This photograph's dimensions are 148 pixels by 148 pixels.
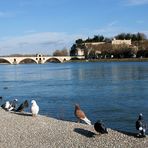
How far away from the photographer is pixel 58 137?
1736 cm

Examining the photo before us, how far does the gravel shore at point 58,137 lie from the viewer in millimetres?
16266

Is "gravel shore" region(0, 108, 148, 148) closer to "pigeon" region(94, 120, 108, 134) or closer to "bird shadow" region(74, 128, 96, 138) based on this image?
"bird shadow" region(74, 128, 96, 138)

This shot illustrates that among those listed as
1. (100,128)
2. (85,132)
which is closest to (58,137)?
(85,132)

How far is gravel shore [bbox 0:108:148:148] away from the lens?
16.3m

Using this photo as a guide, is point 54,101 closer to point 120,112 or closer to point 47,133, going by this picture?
point 120,112

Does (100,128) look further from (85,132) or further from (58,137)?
(58,137)

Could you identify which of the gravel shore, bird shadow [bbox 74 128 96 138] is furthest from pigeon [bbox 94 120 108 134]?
bird shadow [bbox 74 128 96 138]

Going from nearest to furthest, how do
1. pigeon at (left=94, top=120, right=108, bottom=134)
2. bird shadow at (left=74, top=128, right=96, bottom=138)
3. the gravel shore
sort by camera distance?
1. the gravel shore
2. pigeon at (left=94, top=120, right=108, bottom=134)
3. bird shadow at (left=74, top=128, right=96, bottom=138)

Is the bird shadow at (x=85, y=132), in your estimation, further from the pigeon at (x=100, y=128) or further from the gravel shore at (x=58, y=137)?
the pigeon at (x=100, y=128)

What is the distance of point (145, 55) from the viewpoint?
192125 mm

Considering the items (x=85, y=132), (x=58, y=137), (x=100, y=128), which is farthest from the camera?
(x=85, y=132)

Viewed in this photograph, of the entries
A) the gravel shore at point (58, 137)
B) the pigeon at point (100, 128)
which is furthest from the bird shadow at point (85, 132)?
the pigeon at point (100, 128)

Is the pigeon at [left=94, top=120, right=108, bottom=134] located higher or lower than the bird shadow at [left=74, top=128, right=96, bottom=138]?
higher

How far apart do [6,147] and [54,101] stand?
20.4 m
